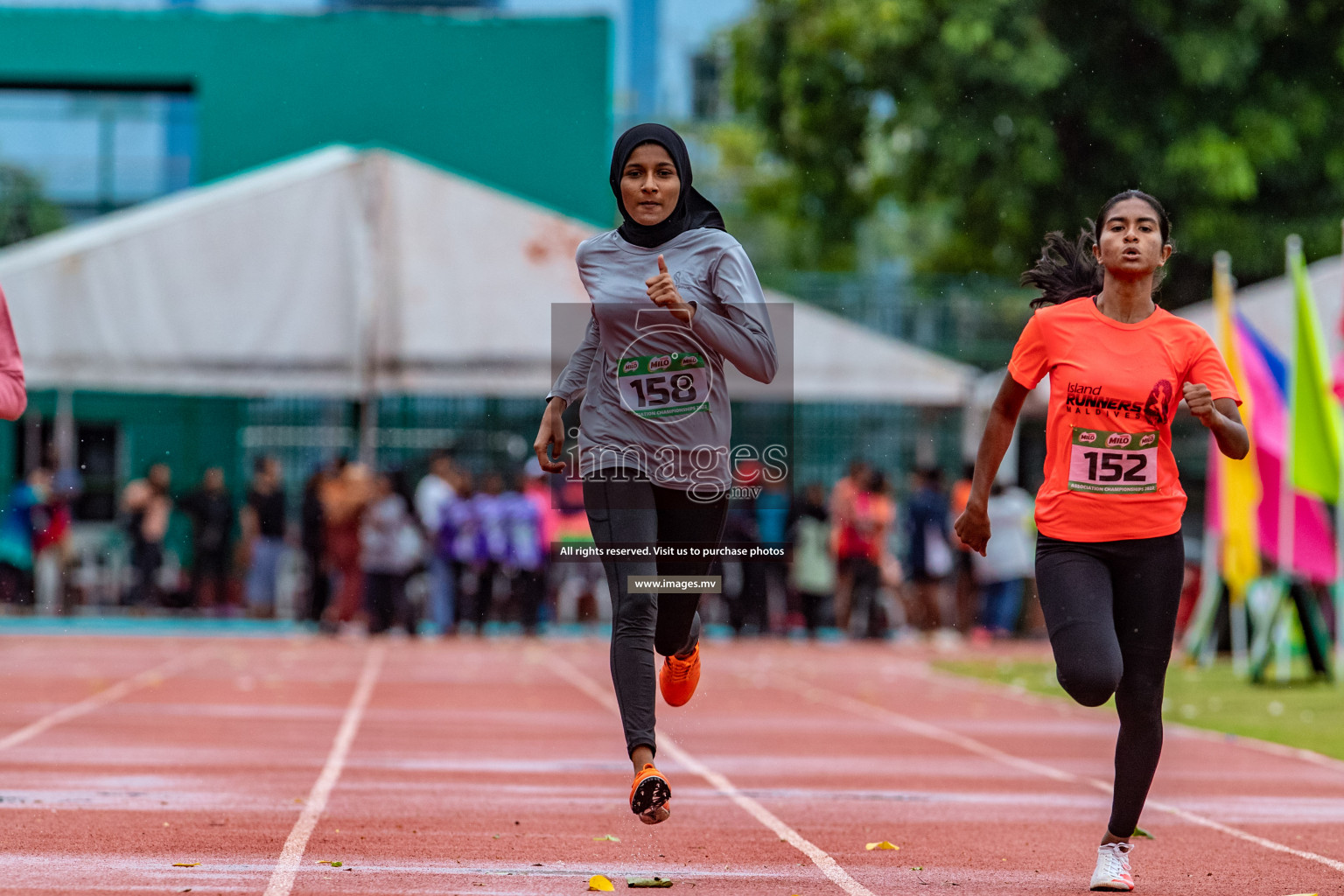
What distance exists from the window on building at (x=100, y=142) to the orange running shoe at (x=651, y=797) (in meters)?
26.4

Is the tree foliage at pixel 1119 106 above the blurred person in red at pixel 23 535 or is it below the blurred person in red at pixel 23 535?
above

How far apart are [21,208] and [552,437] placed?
25.9 metres

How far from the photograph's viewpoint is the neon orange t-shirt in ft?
20.0

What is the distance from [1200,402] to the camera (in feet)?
19.3

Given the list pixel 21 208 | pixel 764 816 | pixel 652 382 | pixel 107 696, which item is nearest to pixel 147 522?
pixel 107 696

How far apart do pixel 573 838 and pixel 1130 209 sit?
9.58 feet

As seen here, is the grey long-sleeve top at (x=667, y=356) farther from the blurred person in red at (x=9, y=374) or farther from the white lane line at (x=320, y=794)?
the blurred person in red at (x=9, y=374)

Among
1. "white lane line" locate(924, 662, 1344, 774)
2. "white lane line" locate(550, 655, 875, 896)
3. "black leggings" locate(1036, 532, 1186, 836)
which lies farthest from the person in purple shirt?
"black leggings" locate(1036, 532, 1186, 836)

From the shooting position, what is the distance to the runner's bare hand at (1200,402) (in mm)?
5887

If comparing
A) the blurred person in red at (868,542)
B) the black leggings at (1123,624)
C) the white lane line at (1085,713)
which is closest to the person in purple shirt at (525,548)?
the blurred person in red at (868,542)

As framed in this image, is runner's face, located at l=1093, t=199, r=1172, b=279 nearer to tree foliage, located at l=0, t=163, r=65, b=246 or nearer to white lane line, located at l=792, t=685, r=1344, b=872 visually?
white lane line, located at l=792, t=685, r=1344, b=872

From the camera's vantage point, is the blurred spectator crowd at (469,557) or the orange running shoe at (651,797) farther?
the blurred spectator crowd at (469,557)

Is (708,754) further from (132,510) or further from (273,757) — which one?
(132,510)

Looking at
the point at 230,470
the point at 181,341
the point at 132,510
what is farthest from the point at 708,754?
the point at 230,470
